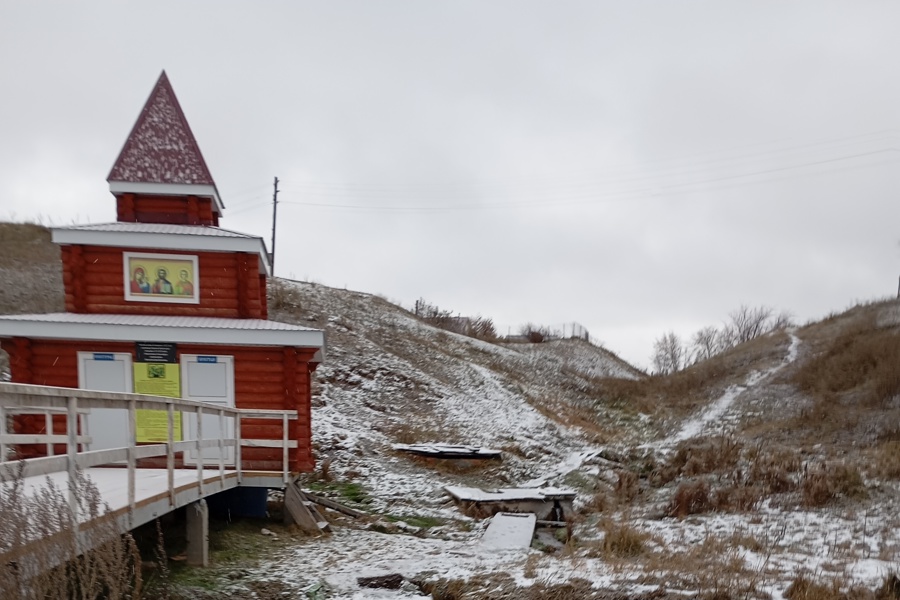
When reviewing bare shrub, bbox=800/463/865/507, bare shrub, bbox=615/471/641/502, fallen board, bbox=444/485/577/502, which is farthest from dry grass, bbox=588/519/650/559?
bare shrub, bbox=615/471/641/502

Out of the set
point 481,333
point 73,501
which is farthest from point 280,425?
point 481,333

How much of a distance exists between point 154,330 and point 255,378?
2.25 meters

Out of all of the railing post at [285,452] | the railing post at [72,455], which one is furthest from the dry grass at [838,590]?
the railing post at [285,452]

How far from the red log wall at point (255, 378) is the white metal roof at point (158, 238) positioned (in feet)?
7.47

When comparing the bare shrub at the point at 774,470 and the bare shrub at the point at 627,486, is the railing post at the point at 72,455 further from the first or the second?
the bare shrub at the point at 774,470

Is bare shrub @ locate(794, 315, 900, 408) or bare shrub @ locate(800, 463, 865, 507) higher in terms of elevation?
bare shrub @ locate(794, 315, 900, 408)

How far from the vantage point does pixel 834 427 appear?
58.5 ft

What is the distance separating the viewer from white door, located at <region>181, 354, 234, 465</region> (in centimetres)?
1176

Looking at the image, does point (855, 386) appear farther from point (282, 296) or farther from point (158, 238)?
point (282, 296)

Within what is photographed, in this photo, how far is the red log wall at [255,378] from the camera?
11.5m

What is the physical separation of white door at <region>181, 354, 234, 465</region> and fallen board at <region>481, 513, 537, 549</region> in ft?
18.7

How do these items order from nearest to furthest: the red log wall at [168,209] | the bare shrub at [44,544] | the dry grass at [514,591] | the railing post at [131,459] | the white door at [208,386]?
1. the bare shrub at [44,544]
2. the railing post at [131,459]
3. the dry grass at [514,591]
4. the white door at [208,386]
5. the red log wall at [168,209]

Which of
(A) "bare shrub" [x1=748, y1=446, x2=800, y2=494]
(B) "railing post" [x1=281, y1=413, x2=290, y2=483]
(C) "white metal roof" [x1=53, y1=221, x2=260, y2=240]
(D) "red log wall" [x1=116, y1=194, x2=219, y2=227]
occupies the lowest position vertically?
(A) "bare shrub" [x1=748, y1=446, x2=800, y2=494]

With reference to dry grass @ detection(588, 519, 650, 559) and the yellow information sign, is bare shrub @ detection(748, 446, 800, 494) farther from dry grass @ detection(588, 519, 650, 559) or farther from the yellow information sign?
the yellow information sign
